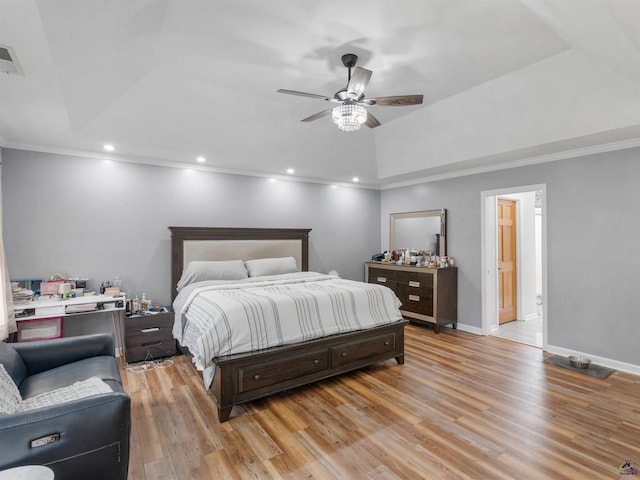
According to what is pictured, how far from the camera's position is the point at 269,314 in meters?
2.90

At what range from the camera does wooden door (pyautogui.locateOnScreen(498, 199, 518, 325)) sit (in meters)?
5.23

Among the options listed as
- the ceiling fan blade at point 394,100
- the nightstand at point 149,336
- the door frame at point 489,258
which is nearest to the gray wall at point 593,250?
the door frame at point 489,258

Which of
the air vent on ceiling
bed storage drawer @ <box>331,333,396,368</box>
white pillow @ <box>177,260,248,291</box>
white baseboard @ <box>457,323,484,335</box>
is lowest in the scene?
white baseboard @ <box>457,323,484,335</box>

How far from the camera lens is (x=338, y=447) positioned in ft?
7.34

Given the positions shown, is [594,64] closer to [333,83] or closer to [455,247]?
[333,83]

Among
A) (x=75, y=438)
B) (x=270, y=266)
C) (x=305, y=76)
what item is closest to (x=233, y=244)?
(x=270, y=266)

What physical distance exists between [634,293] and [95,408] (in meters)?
4.68

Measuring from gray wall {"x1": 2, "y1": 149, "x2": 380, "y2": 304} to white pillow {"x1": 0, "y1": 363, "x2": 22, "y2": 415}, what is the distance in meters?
2.33

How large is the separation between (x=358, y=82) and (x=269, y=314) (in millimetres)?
2040

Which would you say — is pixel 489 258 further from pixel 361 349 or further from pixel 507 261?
pixel 361 349

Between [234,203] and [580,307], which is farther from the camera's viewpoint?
[234,203]

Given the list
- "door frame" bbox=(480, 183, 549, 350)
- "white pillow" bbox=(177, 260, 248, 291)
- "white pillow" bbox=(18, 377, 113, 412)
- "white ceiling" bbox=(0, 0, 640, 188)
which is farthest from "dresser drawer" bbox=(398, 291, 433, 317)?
"white pillow" bbox=(18, 377, 113, 412)

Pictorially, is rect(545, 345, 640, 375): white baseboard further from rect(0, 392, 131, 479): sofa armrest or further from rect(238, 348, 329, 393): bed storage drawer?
rect(0, 392, 131, 479): sofa armrest

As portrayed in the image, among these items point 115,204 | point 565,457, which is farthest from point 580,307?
point 115,204
